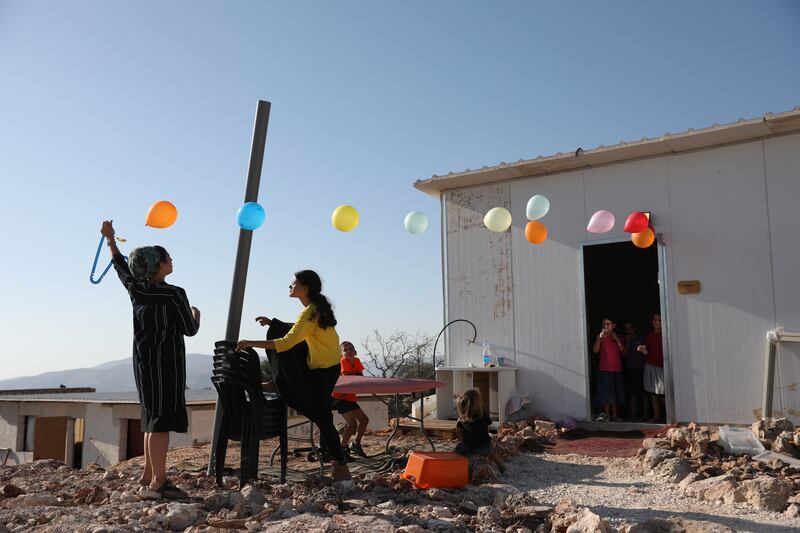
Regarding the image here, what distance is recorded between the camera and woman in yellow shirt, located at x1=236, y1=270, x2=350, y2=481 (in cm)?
476

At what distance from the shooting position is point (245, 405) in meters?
4.67

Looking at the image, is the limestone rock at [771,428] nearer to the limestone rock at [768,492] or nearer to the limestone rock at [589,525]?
the limestone rock at [768,492]

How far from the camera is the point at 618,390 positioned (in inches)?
343

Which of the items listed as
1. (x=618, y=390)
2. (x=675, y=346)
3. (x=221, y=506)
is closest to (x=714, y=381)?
(x=675, y=346)

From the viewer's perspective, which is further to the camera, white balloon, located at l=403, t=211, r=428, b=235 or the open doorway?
the open doorway

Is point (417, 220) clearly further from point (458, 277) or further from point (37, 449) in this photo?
point (37, 449)

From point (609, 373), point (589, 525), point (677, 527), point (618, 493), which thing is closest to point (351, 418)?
point (618, 493)

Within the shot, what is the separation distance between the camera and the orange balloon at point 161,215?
222 inches

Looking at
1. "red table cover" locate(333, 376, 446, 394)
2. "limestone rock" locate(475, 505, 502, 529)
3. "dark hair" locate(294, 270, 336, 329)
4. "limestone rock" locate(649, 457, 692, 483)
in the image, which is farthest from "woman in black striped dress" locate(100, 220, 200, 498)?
"limestone rock" locate(649, 457, 692, 483)

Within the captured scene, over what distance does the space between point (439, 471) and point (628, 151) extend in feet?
16.5

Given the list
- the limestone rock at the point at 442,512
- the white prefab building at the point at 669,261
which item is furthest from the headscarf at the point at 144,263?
the white prefab building at the point at 669,261

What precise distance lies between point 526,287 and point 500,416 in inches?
68.4

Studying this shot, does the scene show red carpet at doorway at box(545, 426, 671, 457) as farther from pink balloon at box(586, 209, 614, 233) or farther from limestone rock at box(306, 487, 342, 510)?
limestone rock at box(306, 487, 342, 510)

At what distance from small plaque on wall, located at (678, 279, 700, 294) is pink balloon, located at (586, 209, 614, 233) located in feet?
3.56
